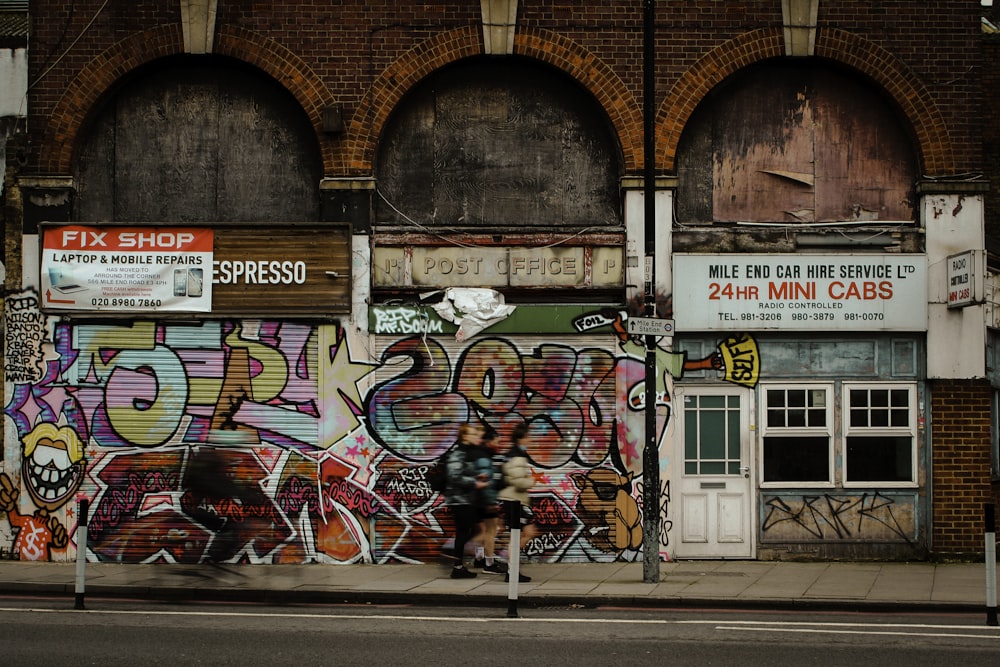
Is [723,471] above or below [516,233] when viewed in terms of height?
below

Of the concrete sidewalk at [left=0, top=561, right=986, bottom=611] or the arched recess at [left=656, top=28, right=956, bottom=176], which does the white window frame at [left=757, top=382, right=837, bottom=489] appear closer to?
A: the concrete sidewalk at [left=0, top=561, right=986, bottom=611]

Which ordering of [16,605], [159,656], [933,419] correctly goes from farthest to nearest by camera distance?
[933,419] → [16,605] → [159,656]

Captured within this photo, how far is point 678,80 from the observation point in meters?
15.9

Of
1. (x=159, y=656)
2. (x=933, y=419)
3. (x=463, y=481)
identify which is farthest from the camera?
A: (x=933, y=419)

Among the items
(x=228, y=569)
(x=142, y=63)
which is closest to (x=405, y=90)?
(x=142, y=63)

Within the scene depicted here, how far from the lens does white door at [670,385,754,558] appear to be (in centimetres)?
1587

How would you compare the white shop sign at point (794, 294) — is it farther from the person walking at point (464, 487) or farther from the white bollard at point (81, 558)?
the white bollard at point (81, 558)

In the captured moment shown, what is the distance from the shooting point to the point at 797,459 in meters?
15.9

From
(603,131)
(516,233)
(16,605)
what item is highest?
(603,131)

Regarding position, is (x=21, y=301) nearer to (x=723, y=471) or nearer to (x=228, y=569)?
(x=228, y=569)

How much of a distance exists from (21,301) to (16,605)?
503 cm

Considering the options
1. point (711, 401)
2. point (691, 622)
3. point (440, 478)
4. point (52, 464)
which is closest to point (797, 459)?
point (711, 401)

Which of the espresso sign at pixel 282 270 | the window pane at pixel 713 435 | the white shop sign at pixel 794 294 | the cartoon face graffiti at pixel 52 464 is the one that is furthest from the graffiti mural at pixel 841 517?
the cartoon face graffiti at pixel 52 464

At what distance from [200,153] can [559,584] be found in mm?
7477
